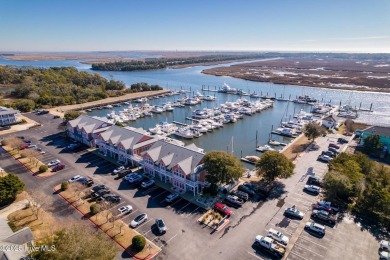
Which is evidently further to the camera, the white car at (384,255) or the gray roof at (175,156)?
the gray roof at (175,156)

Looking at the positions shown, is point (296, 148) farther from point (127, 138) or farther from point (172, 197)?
point (127, 138)

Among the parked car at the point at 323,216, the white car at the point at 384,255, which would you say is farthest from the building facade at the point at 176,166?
the white car at the point at 384,255

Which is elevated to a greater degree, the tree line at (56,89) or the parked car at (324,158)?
the tree line at (56,89)

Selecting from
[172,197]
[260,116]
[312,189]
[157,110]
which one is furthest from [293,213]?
[157,110]

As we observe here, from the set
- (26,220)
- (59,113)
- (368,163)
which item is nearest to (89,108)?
(59,113)

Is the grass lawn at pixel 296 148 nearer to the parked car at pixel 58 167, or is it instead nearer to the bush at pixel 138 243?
the bush at pixel 138 243

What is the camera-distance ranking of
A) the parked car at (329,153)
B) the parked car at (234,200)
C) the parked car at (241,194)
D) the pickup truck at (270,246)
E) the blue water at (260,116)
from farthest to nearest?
1. the blue water at (260,116)
2. the parked car at (329,153)
3. the parked car at (241,194)
4. the parked car at (234,200)
5. the pickup truck at (270,246)

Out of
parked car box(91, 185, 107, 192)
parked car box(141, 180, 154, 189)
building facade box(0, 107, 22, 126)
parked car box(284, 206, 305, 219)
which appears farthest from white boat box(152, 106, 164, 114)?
parked car box(284, 206, 305, 219)
